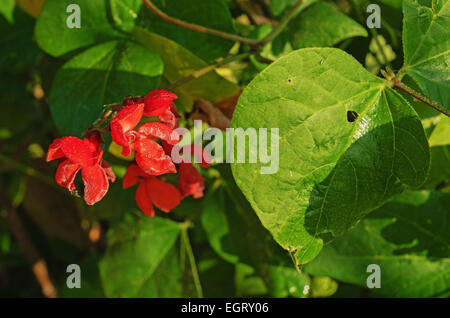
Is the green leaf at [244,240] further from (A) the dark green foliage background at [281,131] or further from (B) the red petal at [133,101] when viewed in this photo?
(B) the red petal at [133,101]

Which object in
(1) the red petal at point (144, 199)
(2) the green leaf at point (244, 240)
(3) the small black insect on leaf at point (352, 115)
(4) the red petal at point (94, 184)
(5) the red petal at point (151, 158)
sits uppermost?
(3) the small black insect on leaf at point (352, 115)

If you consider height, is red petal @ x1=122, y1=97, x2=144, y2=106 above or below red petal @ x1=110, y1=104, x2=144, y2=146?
above

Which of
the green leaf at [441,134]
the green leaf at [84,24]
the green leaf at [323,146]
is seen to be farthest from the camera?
the green leaf at [84,24]

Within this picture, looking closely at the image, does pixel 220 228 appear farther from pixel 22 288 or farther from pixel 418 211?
pixel 22 288

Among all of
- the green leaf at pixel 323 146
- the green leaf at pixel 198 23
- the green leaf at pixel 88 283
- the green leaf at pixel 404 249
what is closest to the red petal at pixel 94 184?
the green leaf at pixel 323 146

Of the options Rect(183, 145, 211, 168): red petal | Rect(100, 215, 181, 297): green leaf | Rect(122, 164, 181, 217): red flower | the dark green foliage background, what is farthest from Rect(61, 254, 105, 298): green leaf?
Rect(183, 145, 211, 168): red petal

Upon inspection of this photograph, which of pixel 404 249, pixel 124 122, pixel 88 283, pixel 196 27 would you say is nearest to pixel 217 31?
pixel 196 27

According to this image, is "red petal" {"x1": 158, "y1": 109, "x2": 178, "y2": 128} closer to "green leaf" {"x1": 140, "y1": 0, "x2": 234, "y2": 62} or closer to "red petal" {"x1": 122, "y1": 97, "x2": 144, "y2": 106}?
"red petal" {"x1": 122, "y1": 97, "x2": 144, "y2": 106}
